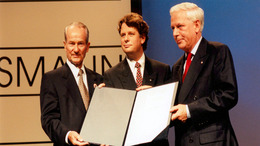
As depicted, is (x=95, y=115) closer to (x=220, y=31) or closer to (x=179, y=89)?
(x=179, y=89)

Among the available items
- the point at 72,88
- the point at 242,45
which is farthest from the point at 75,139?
the point at 242,45

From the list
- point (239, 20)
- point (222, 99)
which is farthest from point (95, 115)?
point (239, 20)

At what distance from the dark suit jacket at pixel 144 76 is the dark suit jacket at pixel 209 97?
265 mm

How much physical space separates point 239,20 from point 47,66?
1967 millimetres

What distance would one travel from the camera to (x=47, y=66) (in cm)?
423

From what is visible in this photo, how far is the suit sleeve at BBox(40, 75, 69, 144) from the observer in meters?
2.84

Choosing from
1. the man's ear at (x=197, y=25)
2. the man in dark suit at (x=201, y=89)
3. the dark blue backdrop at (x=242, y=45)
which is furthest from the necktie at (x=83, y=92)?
the dark blue backdrop at (x=242, y=45)

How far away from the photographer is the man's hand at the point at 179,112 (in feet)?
8.27

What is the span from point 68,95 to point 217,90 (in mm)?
1057

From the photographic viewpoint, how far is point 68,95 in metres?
2.96

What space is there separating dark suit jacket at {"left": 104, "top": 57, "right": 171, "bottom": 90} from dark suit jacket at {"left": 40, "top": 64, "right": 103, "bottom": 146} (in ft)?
0.73

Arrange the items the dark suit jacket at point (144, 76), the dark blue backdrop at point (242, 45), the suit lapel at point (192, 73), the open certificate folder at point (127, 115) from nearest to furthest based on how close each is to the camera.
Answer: the open certificate folder at point (127, 115) < the suit lapel at point (192, 73) < the dark suit jacket at point (144, 76) < the dark blue backdrop at point (242, 45)

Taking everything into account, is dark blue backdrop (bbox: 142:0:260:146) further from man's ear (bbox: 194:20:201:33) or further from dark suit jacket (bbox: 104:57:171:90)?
man's ear (bbox: 194:20:201:33)

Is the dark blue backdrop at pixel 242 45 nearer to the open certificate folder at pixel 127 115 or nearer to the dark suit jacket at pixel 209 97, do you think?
the dark suit jacket at pixel 209 97
